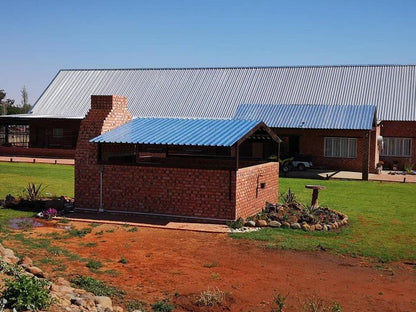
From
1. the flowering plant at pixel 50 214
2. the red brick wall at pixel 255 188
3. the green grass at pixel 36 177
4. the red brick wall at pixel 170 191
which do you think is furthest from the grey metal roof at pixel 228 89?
the flowering plant at pixel 50 214

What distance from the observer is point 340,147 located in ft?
108

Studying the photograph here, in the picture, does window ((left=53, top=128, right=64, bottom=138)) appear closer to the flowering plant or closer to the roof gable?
the roof gable

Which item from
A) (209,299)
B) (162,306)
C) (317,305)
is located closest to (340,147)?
(317,305)

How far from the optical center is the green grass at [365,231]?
1233 cm

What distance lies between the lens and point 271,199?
1788 centimetres

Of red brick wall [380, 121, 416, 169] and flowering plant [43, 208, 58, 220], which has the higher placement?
red brick wall [380, 121, 416, 169]

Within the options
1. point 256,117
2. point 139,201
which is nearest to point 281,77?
point 256,117

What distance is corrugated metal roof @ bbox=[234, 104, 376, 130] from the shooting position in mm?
30250

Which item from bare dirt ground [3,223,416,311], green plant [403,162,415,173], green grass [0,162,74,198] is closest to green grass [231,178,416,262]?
bare dirt ground [3,223,416,311]

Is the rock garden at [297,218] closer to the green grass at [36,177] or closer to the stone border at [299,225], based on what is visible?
the stone border at [299,225]

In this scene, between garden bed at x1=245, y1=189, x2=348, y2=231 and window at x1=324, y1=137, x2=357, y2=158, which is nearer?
garden bed at x1=245, y1=189, x2=348, y2=231

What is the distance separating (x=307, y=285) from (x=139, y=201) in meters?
7.24

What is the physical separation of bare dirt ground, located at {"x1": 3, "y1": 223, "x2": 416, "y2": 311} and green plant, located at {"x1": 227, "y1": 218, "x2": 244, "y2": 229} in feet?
4.10

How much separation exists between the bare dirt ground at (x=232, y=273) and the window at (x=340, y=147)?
21.2 m
